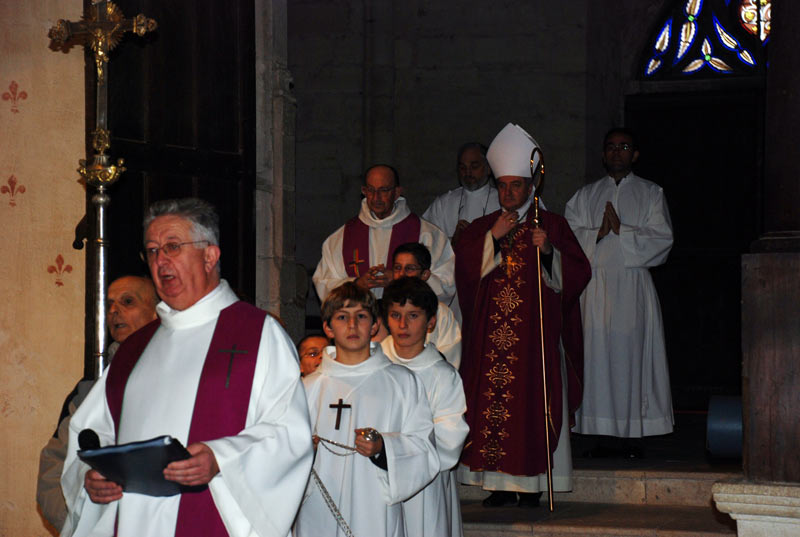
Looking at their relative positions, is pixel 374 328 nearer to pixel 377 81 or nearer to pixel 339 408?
pixel 339 408

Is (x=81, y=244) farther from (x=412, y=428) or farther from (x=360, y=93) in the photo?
(x=360, y=93)

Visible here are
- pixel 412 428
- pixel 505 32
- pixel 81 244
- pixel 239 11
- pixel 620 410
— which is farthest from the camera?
pixel 505 32

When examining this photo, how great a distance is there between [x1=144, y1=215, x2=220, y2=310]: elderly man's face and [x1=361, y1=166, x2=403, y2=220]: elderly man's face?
10.9 ft

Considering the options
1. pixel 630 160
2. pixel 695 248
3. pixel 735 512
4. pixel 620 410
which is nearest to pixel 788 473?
pixel 735 512

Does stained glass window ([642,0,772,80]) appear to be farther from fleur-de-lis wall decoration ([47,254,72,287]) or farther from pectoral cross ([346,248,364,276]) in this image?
fleur-de-lis wall decoration ([47,254,72,287])

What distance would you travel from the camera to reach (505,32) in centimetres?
1072

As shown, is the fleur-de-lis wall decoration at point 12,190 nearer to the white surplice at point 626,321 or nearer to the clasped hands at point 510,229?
the clasped hands at point 510,229

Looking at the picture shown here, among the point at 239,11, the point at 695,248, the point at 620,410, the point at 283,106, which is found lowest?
the point at 620,410

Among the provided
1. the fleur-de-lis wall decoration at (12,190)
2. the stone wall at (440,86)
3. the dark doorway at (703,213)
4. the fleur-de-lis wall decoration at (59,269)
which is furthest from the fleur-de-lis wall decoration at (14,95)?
the dark doorway at (703,213)

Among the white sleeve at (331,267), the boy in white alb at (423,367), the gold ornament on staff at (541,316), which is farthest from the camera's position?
the white sleeve at (331,267)

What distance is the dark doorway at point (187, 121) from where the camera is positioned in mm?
5922

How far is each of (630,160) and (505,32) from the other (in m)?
2.95

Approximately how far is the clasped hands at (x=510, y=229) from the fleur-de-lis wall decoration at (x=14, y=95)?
8.45 feet

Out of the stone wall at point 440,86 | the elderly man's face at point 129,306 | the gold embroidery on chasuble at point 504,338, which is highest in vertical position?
the stone wall at point 440,86
